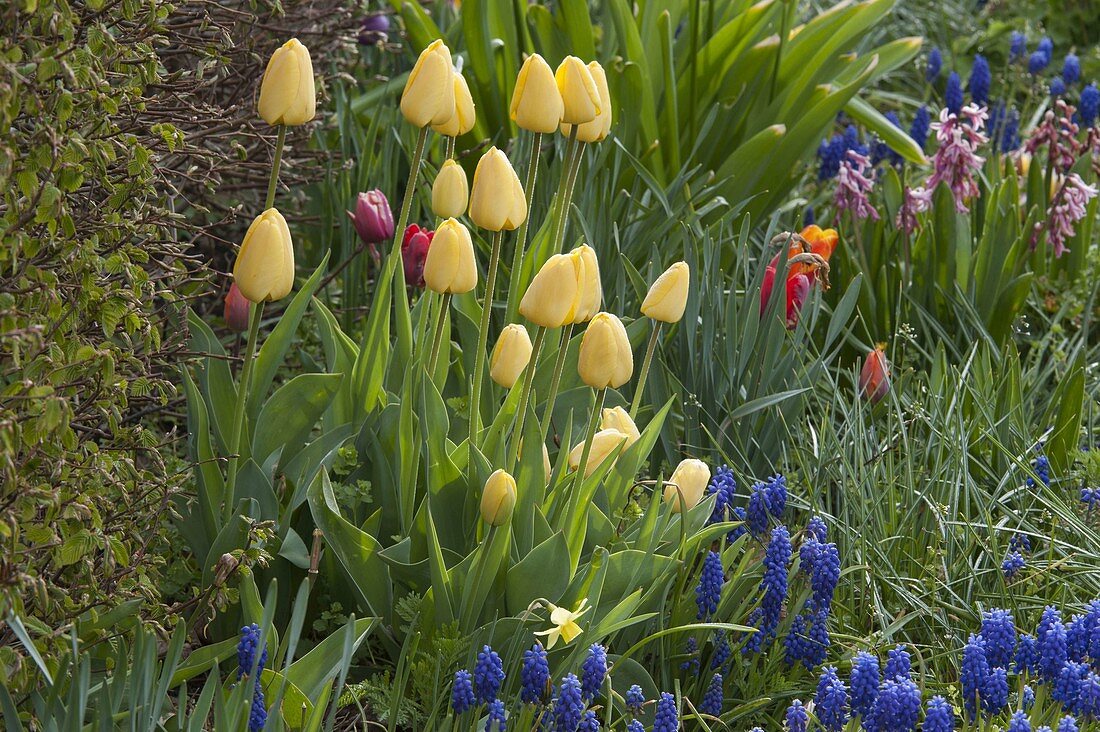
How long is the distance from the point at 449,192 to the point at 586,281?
0.32m

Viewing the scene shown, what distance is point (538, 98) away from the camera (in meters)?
1.86

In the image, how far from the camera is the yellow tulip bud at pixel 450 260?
1802mm

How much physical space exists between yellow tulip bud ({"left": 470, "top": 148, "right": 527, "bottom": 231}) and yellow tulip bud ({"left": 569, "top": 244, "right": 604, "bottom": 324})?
0.42ft

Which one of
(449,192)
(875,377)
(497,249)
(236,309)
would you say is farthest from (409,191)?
(875,377)

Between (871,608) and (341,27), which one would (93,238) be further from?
(341,27)

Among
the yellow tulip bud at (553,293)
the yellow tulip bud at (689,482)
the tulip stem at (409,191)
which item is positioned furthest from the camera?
the yellow tulip bud at (689,482)

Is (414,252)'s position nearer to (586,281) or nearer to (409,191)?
(409,191)

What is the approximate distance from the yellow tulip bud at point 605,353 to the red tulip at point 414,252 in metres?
0.71

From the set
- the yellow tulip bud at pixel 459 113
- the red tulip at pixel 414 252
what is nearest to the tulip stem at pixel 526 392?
the yellow tulip bud at pixel 459 113

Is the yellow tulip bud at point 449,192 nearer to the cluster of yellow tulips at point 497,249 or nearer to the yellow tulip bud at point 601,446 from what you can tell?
the cluster of yellow tulips at point 497,249

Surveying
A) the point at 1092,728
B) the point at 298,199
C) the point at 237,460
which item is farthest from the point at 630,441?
the point at 298,199

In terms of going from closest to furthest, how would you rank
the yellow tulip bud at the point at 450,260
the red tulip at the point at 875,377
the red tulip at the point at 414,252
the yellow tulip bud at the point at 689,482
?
the yellow tulip bud at the point at 450,260 < the yellow tulip bud at the point at 689,482 < the red tulip at the point at 414,252 < the red tulip at the point at 875,377

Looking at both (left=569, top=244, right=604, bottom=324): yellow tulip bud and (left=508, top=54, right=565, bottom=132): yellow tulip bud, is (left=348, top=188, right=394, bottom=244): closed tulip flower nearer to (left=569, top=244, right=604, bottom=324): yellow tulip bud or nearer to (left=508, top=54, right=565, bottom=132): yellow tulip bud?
(left=508, top=54, right=565, bottom=132): yellow tulip bud

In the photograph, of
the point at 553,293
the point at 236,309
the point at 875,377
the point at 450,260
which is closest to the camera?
the point at 553,293
